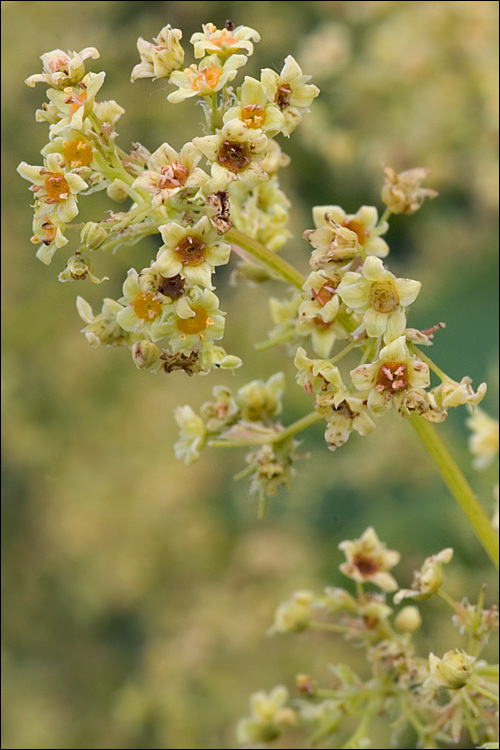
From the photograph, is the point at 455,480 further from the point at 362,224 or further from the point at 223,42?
the point at 223,42

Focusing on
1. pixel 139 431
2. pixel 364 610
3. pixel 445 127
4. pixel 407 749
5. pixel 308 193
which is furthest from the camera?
pixel 139 431

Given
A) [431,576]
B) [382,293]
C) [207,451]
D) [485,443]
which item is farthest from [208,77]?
[207,451]

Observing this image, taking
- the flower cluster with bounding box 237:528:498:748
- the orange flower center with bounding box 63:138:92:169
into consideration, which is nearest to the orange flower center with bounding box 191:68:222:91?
the orange flower center with bounding box 63:138:92:169

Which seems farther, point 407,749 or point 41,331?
point 41,331

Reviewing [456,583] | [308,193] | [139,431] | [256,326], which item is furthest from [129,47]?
[456,583]

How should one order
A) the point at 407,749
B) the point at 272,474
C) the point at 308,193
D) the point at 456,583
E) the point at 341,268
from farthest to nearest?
the point at 308,193, the point at 407,749, the point at 456,583, the point at 272,474, the point at 341,268

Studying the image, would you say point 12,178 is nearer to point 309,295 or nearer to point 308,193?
point 308,193
